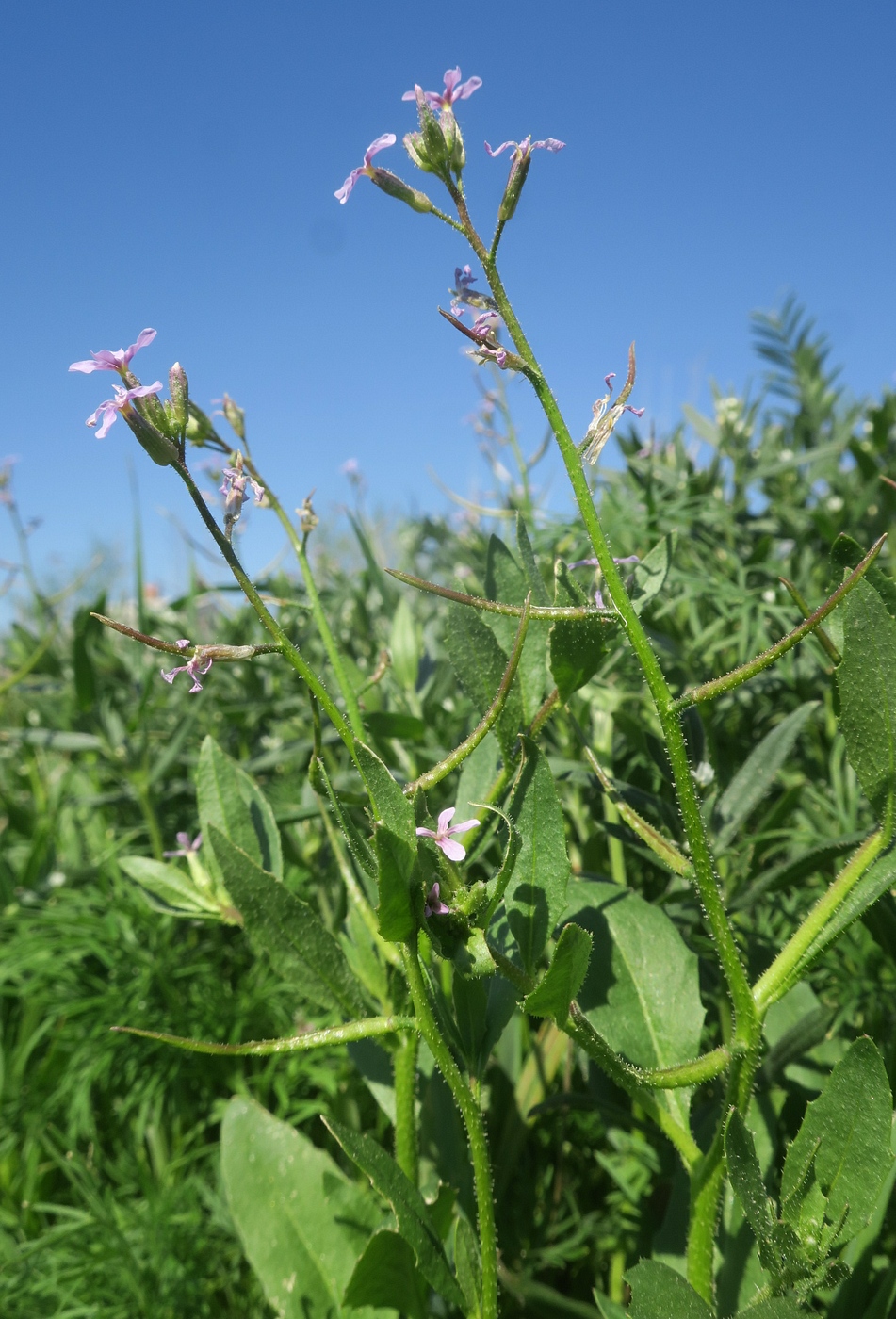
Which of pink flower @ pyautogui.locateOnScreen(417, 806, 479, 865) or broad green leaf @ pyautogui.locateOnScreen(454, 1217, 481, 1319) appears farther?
broad green leaf @ pyautogui.locateOnScreen(454, 1217, 481, 1319)

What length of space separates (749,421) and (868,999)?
35.3 inches

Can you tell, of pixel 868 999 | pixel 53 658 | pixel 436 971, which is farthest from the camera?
pixel 53 658

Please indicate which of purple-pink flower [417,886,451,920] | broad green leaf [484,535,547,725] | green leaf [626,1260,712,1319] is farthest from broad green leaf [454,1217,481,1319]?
broad green leaf [484,535,547,725]

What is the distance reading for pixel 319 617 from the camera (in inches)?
27.7

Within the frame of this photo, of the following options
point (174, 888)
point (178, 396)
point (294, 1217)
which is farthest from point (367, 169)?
point (294, 1217)

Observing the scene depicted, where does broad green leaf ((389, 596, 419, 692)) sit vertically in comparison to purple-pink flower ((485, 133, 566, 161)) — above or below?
below

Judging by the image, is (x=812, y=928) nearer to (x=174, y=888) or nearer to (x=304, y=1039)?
(x=304, y=1039)

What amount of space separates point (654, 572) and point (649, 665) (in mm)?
206

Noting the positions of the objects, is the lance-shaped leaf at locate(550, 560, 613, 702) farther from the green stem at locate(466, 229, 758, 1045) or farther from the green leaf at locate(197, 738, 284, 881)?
the green leaf at locate(197, 738, 284, 881)

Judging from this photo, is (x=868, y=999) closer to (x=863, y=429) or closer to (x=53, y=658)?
(x=863, y=429)

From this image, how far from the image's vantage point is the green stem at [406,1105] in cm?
66

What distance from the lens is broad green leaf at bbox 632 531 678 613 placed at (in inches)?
26.4

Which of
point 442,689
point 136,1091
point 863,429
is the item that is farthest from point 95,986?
point 863,429

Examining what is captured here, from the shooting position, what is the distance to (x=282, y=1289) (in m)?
0.72
